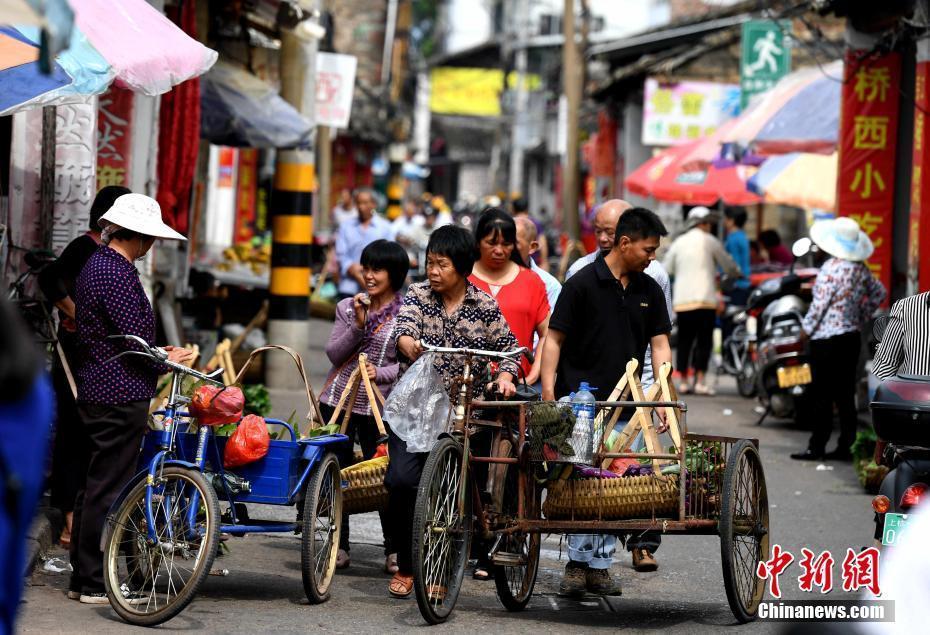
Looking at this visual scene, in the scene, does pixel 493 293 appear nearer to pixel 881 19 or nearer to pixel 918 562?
pixel 918 562

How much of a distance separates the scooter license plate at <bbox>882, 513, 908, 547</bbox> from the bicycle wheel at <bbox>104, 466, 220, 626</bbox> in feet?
9.46

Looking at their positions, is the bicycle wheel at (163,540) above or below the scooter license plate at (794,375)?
below

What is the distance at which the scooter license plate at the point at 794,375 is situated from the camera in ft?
43.4

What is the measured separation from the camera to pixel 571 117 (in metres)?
28.0

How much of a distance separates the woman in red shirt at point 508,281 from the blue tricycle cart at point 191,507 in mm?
1387

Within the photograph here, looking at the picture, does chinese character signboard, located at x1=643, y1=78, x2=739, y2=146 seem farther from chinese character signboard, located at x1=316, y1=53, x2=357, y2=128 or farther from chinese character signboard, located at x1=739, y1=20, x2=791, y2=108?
chinese character signboard, located at x1=316, y1=53, x2=357, y2=128

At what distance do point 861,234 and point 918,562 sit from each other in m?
9.58

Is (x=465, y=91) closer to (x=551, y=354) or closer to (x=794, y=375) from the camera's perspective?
(x=794, y=375)

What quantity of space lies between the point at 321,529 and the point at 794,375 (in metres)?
7.34

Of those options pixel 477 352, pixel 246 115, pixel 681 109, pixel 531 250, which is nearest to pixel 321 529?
pixel 477 352

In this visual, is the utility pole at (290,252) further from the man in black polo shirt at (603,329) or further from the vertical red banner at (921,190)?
the man in black polo shirt at (603,329)

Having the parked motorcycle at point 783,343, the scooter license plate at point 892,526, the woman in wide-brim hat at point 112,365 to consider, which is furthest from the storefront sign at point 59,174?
the parked motorcycle at point 783,343

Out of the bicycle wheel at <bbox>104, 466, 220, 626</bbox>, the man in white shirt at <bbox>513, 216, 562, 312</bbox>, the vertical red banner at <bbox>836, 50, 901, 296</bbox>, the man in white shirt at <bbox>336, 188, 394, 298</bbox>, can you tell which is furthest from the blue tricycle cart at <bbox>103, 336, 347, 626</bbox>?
the man in white shirt at <bbox>336, 188, 394, 298</bbox>

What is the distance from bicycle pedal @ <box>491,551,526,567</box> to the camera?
6.67 meters
